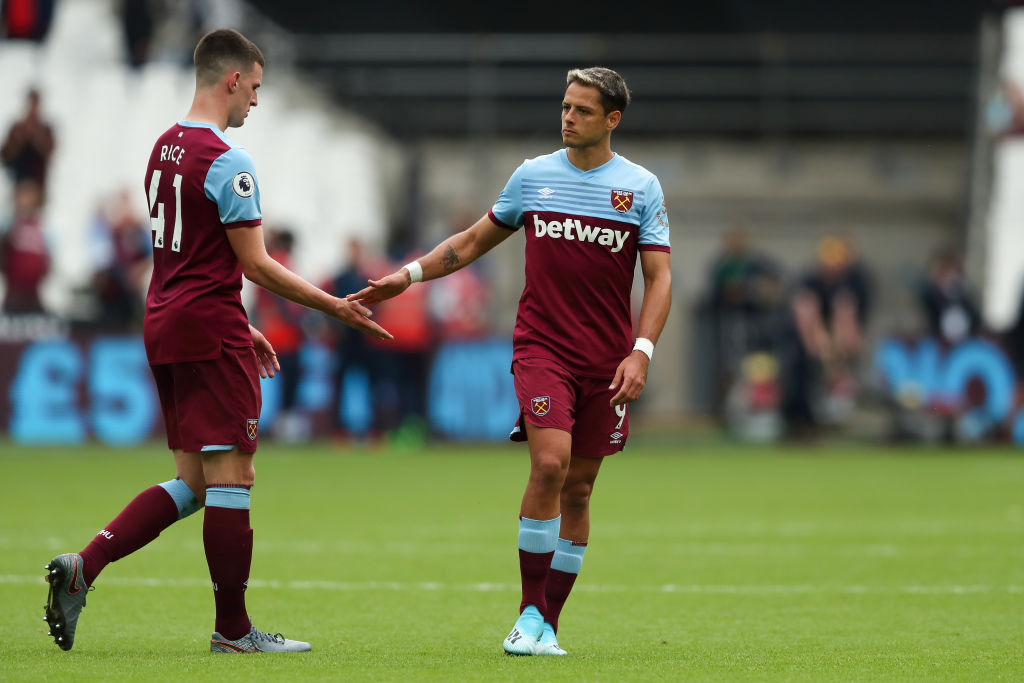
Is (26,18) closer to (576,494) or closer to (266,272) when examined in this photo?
(266,272)

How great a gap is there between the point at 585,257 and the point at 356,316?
3.18ft

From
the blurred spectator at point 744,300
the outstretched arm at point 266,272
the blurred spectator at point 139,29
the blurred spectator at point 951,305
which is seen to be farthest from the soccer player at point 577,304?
the blurred spectator at point 139,29

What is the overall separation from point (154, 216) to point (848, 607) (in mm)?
3833

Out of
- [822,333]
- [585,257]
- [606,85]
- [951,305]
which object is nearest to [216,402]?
[585,257]

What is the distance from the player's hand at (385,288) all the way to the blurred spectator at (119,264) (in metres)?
13.3

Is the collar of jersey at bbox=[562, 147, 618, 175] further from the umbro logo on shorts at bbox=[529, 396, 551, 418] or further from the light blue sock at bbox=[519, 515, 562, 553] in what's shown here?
the light blue sock at bbox=[519, 515, 562, 553]

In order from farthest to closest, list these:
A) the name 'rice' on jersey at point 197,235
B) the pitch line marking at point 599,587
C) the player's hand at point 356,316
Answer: the pitch line marking at point 599,587 < the player's hand at point 356,316 < the name 'rice' on jersey at point 197,235

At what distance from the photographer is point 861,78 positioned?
86.4 feet

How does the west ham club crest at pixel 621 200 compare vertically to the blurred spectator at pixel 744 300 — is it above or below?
above

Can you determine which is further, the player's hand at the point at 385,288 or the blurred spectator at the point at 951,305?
the blurred spectator at the point at 951,305

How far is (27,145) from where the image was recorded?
23.8 m

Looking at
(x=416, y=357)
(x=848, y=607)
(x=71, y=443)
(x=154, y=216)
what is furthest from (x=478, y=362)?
(x=154, y=216)

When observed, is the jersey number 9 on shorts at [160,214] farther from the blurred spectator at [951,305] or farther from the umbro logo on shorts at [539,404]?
the blurred spectator at [951,305]

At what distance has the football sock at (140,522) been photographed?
246 inches
